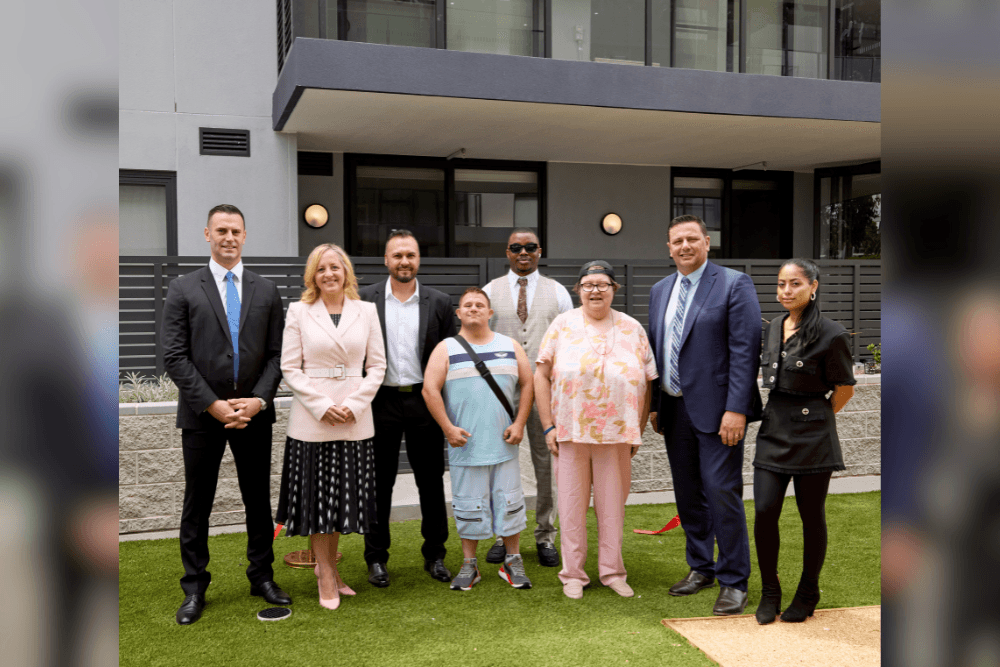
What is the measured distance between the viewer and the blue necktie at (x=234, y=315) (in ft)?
14.2

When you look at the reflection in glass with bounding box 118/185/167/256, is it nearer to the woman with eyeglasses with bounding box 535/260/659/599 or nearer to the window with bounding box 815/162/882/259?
the woman with eyeglasses with bounding box 535/260/659/599

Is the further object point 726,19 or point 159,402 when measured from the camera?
point 726,19

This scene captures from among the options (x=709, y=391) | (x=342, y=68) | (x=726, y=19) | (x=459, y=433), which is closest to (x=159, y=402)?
(x=459, y=433)

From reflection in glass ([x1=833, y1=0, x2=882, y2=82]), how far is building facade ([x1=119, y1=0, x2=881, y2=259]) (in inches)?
1.1

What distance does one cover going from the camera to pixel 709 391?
440cm

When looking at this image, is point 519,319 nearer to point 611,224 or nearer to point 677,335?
point 677,335

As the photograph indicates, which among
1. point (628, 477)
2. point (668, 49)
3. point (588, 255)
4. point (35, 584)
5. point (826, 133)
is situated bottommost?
point (628, 477)

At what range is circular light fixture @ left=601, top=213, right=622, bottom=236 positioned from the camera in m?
11.3

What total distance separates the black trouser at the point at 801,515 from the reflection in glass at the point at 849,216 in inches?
324

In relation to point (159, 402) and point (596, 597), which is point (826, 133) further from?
point (159, 402)

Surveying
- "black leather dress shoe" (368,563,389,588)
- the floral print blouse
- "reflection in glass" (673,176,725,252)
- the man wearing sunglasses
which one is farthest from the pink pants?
"reflection in glass" (673,176,725,252)

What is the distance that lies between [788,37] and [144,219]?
8.30m

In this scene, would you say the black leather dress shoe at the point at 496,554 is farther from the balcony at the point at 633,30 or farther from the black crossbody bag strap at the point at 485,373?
the balcony at the point at 633,30

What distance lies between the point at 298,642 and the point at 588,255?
823 centimetres
